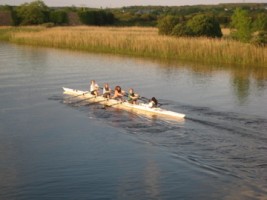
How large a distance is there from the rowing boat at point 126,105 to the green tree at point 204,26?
22508mm

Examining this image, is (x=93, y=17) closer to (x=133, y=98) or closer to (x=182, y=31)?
(x=182, y=31)

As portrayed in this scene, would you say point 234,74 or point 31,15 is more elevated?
point 31,15

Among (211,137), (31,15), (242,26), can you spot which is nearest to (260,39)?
(242,26)

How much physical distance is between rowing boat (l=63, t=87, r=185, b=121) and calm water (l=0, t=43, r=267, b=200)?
639 millimetres

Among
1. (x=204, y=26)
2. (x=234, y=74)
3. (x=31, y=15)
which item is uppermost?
(x=31, y=15)

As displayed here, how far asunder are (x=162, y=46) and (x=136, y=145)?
26679 mm

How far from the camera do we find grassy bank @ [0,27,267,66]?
37906 mm

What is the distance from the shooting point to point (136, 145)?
58.6ft

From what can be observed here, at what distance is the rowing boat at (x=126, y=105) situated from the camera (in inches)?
843

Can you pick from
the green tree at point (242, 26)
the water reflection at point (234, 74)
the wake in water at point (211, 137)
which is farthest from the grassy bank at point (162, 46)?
the wake in water at point (211, 137)

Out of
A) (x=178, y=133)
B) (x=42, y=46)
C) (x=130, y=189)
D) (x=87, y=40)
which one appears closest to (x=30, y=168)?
(x=130, y=189)

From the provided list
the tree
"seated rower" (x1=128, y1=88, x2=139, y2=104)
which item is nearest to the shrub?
"seated rower" (x1=128, y1=88, x2=139, y2=104)

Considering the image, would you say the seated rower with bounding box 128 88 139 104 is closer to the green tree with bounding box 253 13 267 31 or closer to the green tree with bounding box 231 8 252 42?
the green tree with bounding box 231 8 252 42

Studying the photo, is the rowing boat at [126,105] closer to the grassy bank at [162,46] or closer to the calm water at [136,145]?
the calm water at [136,145]
